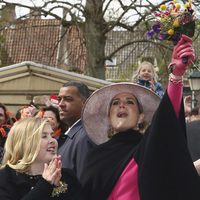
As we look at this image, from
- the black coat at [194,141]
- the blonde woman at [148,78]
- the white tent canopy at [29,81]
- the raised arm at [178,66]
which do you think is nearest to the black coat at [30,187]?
the black coat at [194,141]

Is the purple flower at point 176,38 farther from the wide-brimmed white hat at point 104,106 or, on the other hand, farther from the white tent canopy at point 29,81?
the white tent canopy at point 29,81

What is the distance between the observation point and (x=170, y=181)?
3236 mm

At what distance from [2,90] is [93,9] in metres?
5.73

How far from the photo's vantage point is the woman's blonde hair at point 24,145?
3791 millimetres

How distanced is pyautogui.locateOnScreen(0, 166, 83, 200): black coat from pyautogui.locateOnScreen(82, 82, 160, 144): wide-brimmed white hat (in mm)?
546

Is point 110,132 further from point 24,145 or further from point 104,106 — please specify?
point 24,145

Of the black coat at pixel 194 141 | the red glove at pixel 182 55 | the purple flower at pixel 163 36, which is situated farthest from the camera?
the black coat at pixel 194 141

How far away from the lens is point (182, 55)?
316 cm

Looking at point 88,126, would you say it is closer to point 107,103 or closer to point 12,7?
point 107,103

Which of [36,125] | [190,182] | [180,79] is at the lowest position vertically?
[190,182]

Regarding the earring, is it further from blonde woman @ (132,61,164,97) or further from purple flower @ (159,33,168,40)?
blonde woman @ (132,61,164,97)

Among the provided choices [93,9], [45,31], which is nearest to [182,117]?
[93,9]

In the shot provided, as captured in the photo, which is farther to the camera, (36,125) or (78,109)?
(78,109)

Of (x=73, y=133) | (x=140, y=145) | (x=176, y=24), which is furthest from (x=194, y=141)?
(x=73, y=133)
